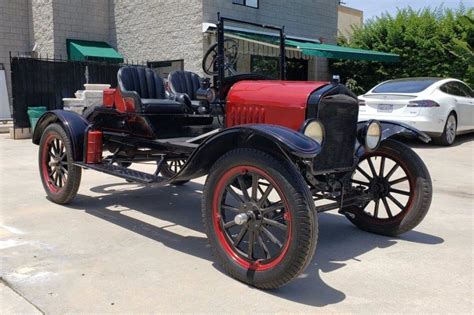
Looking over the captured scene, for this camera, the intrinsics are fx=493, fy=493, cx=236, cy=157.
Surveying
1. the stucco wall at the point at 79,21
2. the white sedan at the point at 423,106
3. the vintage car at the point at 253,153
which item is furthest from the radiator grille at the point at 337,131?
the stucco wall at the point at 79,21

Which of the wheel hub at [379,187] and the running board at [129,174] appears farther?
the wheel hub at [379,187]

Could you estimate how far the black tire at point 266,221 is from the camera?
318cm

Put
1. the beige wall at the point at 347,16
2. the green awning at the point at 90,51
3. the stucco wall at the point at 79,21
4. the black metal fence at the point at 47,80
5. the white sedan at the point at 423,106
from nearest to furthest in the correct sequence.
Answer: the white sedan at the point at 423,106 < the black metal fence at the point at 47,80 < the green awning at the point at 90,51 < the stucco wall at the point at 79,21 < the beige wall at the point at 347,16

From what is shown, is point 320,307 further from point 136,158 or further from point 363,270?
point 136,158

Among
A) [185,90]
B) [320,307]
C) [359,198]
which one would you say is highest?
[185,90]

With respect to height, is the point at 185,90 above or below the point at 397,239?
above

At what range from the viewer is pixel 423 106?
31.5 ft

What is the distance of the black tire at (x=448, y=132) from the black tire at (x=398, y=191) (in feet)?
19.4

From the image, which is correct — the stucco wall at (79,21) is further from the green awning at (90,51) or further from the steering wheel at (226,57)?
the steering wheel at (226,57)

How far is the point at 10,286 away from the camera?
3426mm

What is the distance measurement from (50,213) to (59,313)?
8.42 ft

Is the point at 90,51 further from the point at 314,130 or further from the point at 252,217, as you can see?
the point at 252,217

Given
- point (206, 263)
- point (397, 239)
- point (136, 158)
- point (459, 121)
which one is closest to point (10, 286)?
point (206, 263)

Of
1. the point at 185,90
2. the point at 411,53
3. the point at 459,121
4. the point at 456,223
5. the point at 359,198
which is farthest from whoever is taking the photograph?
the point at 411,53
